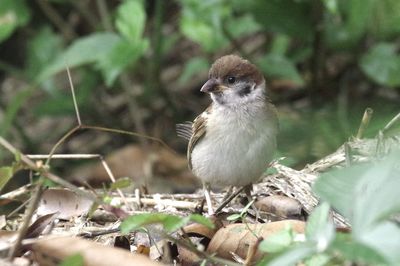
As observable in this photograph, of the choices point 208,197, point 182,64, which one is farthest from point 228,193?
point 182,64

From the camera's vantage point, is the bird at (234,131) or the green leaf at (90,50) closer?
the bird at (234,131)

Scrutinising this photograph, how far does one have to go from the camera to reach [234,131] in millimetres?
4027

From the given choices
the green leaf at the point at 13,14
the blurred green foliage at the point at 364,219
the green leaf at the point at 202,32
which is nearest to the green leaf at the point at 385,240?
the blurred green foliage at the point at 364,219

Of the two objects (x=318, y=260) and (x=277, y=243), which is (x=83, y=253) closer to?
(x=277, y=243)

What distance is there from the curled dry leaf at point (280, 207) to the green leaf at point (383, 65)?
2341 millimetres

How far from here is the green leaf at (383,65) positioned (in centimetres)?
580

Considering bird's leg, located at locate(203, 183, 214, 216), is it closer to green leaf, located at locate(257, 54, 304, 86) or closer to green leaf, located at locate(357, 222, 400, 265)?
green leaf, located at locate(357, 222, 400, 265)

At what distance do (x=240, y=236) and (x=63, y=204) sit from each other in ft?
3.46

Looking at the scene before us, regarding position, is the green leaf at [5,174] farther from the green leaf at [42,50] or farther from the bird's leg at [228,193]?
the green leaf at [42,50]

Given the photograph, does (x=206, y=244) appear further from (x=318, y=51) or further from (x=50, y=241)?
(x=318, y=51)

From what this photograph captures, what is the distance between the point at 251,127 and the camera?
4031mm

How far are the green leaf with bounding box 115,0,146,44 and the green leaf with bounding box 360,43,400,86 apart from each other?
5.07 feet

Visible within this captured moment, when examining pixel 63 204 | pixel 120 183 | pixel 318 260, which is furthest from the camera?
pixel 63 204

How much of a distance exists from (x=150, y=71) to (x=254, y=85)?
2.57m
